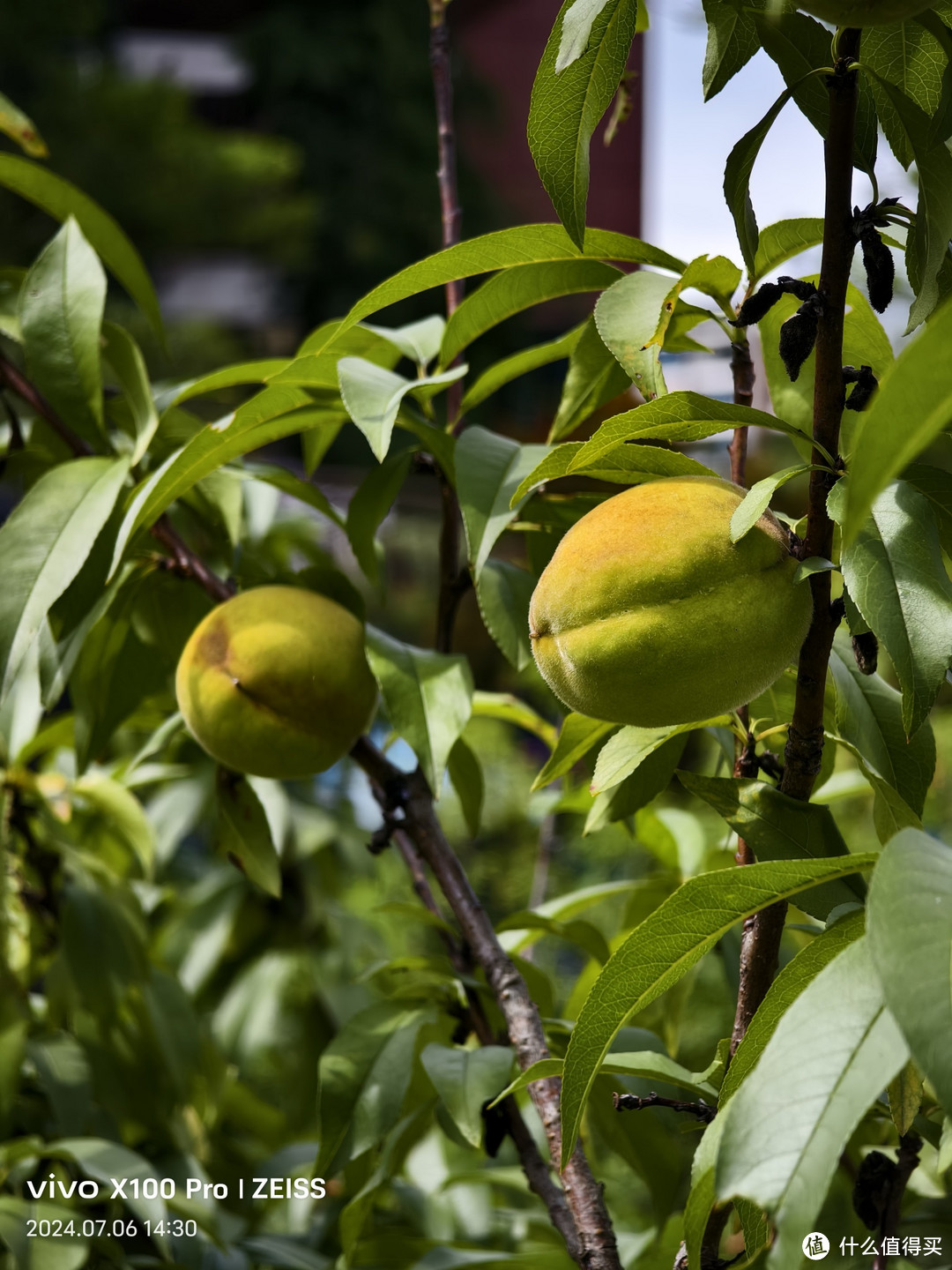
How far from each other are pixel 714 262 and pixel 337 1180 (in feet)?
2.06

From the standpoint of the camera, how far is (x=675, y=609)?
0.27 m

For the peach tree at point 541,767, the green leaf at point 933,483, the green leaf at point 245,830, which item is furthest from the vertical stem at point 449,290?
the green leaf at point 933,483

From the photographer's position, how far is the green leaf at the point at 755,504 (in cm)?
26

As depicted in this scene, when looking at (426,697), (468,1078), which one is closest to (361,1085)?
(468,1078)

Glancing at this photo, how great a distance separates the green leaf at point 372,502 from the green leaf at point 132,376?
3.5 inches

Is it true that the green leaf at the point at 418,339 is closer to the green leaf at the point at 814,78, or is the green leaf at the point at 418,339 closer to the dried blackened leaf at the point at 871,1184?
the green leaf at the point at 814,78

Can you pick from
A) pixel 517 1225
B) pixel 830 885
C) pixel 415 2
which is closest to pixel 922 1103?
pixel 830 885

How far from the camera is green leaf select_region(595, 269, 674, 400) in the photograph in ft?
1.05

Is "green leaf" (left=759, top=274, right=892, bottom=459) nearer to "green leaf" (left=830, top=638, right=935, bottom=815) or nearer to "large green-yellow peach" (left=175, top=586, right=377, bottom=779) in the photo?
"green leaf" (left=830, top=638, right=935, bottom=815)

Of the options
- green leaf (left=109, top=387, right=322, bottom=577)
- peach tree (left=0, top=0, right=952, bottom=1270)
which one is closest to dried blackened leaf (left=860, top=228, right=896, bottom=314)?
peach tree (left=0, top=0, right=952, bottom=1270)

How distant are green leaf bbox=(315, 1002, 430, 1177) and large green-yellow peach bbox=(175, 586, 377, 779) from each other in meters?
0.12

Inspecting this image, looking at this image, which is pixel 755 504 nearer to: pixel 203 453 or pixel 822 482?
pixel 822 482

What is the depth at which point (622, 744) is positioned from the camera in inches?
13.5

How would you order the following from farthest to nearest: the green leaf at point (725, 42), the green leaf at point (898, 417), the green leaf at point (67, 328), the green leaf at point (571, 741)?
1. the green leaf at point (67, 328)
2. the green leaf at point (571, 741)
3. the green leaf at point (725, 42)
4. the green leaf at point (898, 417)
